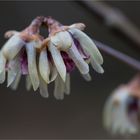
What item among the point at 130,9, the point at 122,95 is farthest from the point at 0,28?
the point at 122,95

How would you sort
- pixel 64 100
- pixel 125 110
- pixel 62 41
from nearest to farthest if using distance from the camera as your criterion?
pixel 62 41 < pixel 125 110 < pixel 64 100

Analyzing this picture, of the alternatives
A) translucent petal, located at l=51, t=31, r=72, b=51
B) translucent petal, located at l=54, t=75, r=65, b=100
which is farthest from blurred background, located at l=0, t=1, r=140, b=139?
translucent petal, located at l=51, t=31, r=72, b=51

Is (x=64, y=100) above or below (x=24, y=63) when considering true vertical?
below

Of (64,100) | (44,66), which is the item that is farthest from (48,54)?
(64,100)

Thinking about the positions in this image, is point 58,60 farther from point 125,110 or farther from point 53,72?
point 125,110

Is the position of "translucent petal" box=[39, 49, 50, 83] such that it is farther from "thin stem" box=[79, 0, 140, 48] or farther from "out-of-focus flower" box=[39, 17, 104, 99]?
"thin stem" box=[79, 0, 140, 48]

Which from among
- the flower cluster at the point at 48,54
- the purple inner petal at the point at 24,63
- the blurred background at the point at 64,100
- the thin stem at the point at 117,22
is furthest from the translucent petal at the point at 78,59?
the blurred background at the point at 64,100

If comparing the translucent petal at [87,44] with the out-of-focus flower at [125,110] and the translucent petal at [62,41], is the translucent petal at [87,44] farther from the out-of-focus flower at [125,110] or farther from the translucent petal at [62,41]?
the out-of-focus flower at [125,110]

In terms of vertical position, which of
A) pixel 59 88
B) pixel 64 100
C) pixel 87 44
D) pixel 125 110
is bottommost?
pixel 64 100
